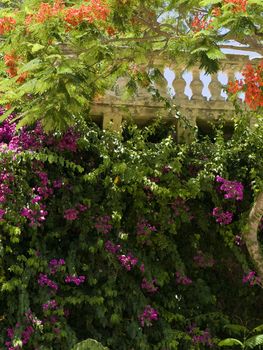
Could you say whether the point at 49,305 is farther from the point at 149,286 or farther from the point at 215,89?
the point at 215,89

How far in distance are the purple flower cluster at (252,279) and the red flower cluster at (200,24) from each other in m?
3.20

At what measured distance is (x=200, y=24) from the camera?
683cm

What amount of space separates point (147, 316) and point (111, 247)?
0.89 meters

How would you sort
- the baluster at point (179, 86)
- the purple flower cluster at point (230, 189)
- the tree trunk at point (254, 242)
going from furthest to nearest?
the baluster at point (179, 86), the purple flower cluster at point (230, 189), the tree trunk at point (254, 242)

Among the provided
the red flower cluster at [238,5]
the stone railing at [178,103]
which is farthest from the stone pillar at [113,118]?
the red flower cluster at [238,5]

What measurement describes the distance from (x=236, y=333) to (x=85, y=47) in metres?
3.97

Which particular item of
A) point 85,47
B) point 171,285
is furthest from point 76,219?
point 85,47

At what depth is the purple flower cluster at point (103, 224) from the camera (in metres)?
8.02

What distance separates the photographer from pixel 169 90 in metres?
9.52

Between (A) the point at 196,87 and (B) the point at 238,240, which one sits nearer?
(B) the point at 238,240

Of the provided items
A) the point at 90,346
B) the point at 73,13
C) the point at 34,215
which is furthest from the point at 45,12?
the point at 90,346

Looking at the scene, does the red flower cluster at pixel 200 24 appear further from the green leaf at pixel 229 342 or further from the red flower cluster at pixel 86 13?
the green leaf at pixel 229 342

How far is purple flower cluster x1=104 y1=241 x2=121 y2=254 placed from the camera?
7945 millimetres

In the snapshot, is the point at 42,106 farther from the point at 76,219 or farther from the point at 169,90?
the point at 169,90
